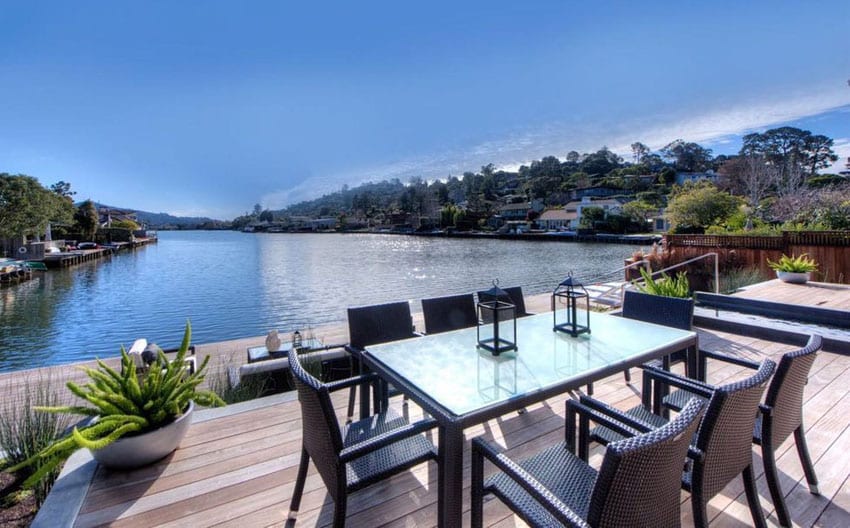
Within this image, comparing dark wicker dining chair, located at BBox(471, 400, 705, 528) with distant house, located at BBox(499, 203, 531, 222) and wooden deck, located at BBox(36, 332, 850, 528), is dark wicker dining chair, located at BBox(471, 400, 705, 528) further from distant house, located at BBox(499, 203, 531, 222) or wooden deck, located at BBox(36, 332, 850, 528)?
distant house, located at BBox(499, 203, 531, 222)

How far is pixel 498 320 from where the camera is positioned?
6.38 ft

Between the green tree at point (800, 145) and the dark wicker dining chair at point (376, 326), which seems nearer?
the dark wicker dining chair at point (376, 326)

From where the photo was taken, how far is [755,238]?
7.99 m

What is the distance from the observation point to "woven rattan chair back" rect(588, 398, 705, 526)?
0.84 meters

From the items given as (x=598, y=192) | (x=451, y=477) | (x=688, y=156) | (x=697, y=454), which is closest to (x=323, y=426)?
(x=451, y=477)

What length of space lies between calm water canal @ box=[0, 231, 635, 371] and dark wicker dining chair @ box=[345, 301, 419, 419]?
712 centimetres

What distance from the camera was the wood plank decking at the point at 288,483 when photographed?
1589mm

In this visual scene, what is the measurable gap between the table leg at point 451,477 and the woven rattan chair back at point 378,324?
1389 mm

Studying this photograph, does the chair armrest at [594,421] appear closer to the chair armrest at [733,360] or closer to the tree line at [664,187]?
the chair armrest at [733,360]

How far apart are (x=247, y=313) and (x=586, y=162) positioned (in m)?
78.2

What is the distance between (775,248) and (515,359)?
29.5ft

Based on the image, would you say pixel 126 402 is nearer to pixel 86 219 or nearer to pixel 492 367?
pixel 492 367

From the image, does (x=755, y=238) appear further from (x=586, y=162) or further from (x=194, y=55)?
(x=586, y=162)

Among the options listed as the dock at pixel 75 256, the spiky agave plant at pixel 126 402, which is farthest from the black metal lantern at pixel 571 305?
the dock at pixel 75 256
